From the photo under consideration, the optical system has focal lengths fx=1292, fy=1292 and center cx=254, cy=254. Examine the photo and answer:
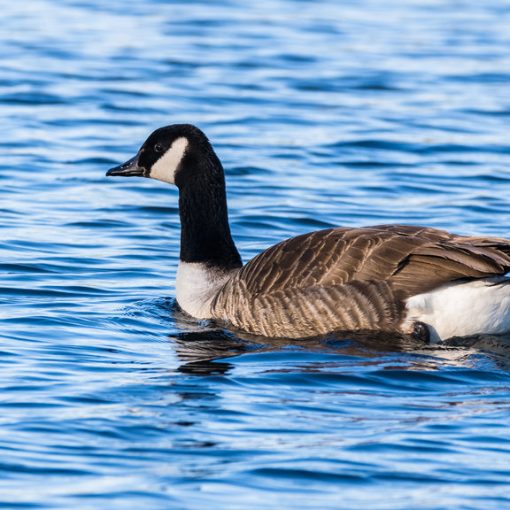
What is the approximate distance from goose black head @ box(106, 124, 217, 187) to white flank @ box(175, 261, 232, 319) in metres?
0.87

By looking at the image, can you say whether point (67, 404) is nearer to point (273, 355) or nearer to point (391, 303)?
point (273, 355)

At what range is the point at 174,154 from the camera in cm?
1183

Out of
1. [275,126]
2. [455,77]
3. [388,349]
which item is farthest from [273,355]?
[455,77]

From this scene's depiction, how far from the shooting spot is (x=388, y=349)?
9.88 meters

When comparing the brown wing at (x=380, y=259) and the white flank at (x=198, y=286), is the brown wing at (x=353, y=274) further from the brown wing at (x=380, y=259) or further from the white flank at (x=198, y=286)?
the white flank at (x=198, y=286)

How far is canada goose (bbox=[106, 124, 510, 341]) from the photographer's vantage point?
9922mm

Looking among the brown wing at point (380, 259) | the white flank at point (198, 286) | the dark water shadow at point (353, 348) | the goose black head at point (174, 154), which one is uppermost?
the goose black head at point (174, 154)

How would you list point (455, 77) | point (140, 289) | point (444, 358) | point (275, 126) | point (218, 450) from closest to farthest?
point (218, 450) < point (444, 358) < point (140, 289) < point (275, 126) < point (455, 77)

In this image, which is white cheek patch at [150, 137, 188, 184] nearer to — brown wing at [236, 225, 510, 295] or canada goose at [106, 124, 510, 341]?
canada goose at [106, 124, 510, 341]

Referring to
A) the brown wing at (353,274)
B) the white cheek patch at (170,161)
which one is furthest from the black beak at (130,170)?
the brown wing at (353,274)

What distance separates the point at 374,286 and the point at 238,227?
503cm

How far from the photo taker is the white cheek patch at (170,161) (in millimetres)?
11781

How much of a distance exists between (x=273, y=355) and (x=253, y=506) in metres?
3.09

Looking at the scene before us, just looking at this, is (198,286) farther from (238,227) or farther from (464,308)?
(238,227)
